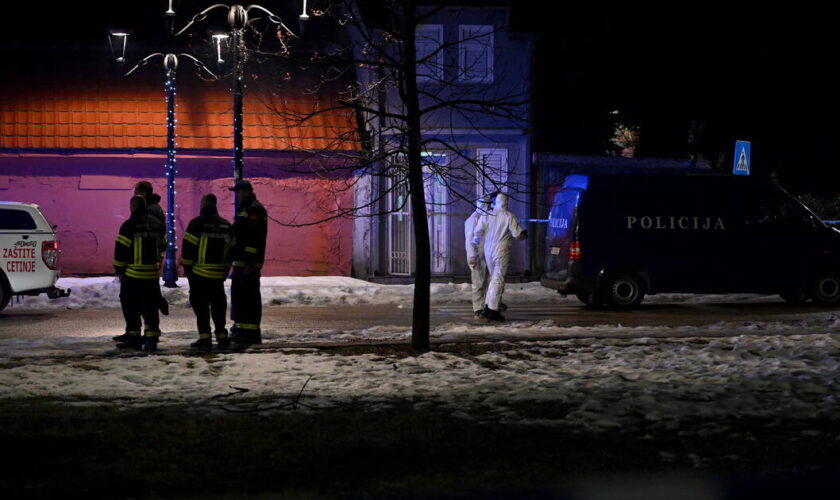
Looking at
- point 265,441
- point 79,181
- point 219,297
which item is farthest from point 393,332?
point 79,181

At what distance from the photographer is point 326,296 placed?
69.3 feet

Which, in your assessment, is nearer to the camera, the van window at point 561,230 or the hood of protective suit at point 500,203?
the hood of protective suit at point 500,203

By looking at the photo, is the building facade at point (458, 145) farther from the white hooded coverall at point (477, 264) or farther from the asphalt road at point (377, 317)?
the white hooded coverall at point (477, 264)

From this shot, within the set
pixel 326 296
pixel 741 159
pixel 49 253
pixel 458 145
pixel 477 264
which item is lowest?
pixel 326 296

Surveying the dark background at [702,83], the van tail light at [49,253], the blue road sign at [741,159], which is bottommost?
the van tail light at [49,253]

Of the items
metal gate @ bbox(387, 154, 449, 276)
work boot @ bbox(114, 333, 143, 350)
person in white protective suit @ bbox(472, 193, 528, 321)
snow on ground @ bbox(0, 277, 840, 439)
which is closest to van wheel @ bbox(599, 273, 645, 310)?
person in white protective suit @ bbox(472, 193, 528, 321)

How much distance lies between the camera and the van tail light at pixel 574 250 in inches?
730

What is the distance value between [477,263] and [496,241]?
406 mm

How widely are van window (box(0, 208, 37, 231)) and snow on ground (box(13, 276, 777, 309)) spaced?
2.11m

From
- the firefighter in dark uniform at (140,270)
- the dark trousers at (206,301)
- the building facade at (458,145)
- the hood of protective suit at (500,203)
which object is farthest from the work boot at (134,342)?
the building facade at (458,145)

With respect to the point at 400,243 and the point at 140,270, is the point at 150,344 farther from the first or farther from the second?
the point at 400,243

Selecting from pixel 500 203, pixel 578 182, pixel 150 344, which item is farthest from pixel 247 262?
pixel 578 182

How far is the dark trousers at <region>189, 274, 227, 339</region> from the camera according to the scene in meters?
13.0

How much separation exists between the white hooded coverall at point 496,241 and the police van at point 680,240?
211 cm
